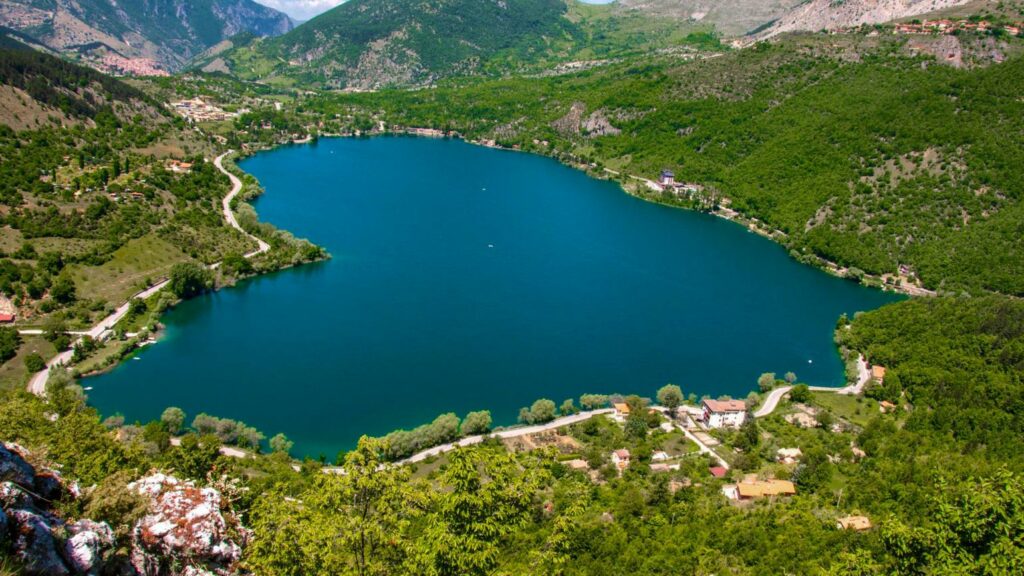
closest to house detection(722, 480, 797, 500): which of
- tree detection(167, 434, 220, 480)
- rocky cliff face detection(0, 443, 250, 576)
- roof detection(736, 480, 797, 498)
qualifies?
roof detection(736, 480, 797, 498)

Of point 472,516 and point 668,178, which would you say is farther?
point 668,178

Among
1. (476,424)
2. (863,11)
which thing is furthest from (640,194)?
(863,11)

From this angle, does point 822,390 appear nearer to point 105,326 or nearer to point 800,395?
point 800,395

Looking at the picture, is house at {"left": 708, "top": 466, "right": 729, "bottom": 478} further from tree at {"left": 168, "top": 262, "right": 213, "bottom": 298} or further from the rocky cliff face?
tree at {"left": 168, "top": 262, "right": 213, "bottom": 298}

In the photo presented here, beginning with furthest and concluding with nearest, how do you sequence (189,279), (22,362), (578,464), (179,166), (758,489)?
(179,166)
(189,279)
(22,362)
(578,464)
(758,489)

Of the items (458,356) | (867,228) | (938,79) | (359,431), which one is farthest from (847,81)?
(359,431)

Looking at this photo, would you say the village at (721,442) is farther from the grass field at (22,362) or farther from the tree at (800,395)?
the grass field at (22,362)

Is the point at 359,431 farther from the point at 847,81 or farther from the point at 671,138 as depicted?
the point at 847,81

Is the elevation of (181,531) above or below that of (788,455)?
above

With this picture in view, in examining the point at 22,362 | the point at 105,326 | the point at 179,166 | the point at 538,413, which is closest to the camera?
the point at 538,413
